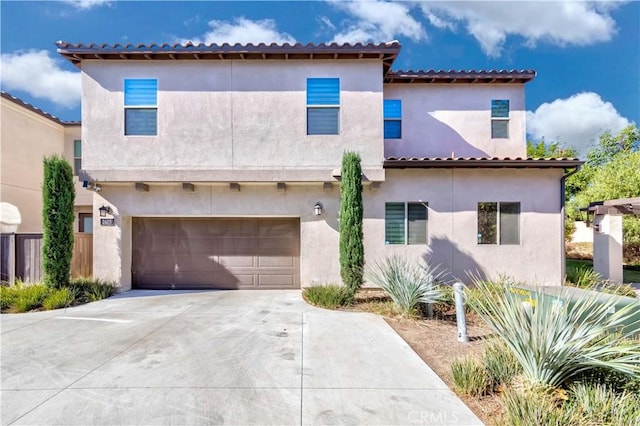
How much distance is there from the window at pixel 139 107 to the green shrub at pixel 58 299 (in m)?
4.59

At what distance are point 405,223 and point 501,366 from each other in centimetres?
547

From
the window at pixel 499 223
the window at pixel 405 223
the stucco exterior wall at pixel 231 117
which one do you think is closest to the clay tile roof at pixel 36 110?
the stucco exterior wall at pixel 231 117

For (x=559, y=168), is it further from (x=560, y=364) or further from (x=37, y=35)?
(x=37, y=35)

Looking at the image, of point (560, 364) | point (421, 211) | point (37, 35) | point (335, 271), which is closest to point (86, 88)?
point (37, 35)

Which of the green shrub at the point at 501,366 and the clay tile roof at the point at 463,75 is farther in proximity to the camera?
the clay tile roof at the point at 463,75

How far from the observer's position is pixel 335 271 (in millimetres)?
8883

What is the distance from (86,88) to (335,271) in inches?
357

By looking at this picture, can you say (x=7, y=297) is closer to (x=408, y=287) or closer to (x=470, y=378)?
(x=408, y=287)

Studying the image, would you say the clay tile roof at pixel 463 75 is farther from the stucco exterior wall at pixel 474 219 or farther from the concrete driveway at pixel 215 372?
the concrete driveway at pixel 215 372

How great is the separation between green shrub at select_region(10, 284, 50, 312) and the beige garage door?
2.22m

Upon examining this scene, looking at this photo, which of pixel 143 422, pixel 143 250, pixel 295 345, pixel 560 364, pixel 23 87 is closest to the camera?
pixel 143 422

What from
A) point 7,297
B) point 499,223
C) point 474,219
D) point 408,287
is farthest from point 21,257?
point 499,223

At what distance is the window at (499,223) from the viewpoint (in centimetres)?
892

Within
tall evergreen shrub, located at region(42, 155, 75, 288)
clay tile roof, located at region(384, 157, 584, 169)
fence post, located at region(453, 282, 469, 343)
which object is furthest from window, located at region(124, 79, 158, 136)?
fence post, located at region(453, 282, 469, 343)
